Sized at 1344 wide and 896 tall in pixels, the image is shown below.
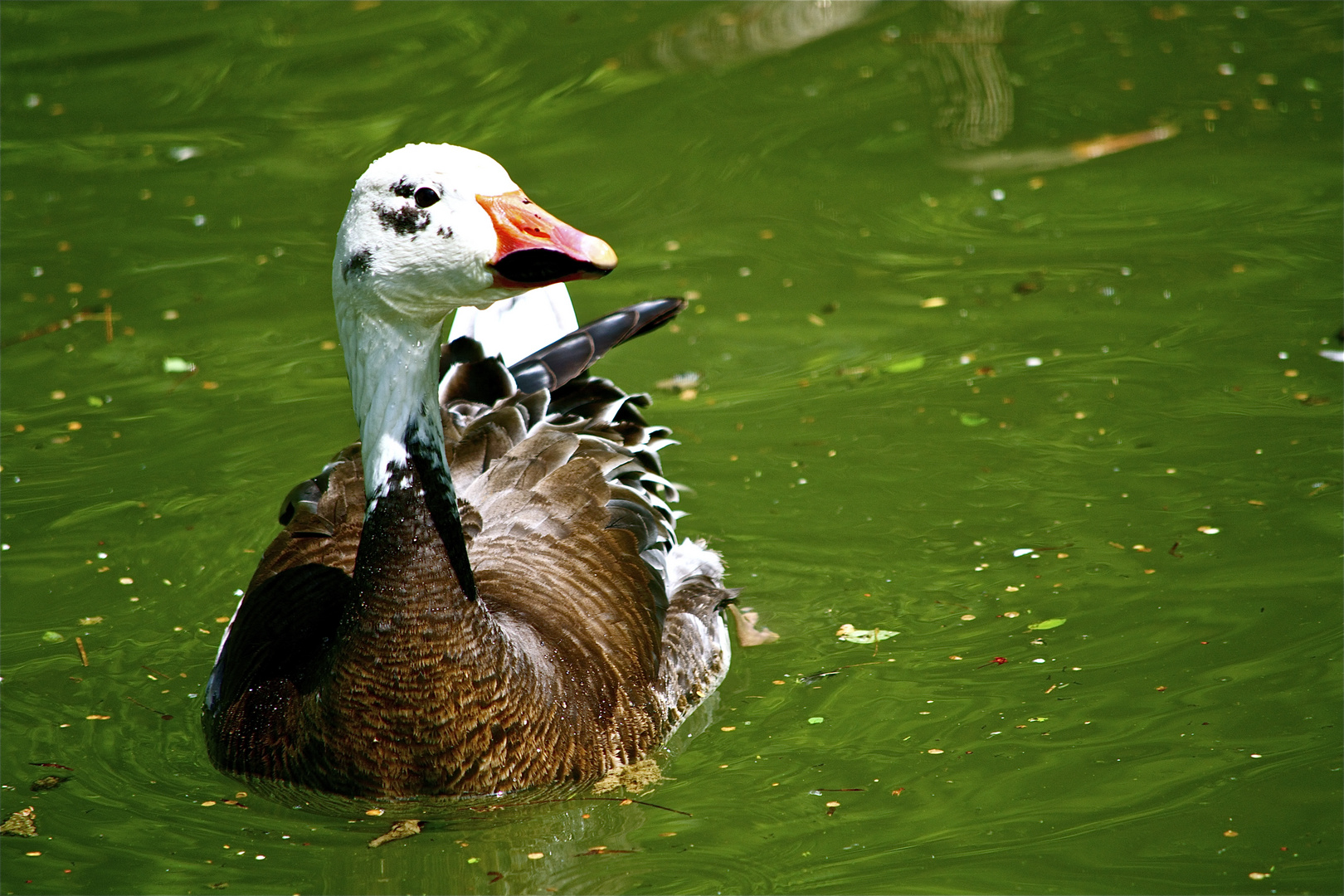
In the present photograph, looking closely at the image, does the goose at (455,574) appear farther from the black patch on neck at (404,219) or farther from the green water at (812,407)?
the green water at (812,407)

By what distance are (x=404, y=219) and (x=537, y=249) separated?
44 centimetres

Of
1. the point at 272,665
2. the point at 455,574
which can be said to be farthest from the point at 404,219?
the point at 272,665

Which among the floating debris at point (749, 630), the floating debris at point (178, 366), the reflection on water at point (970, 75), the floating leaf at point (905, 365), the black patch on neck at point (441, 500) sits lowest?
the floating debris at point (749, 630)

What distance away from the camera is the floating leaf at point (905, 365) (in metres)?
8.05

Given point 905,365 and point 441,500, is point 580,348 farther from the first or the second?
point 905,365

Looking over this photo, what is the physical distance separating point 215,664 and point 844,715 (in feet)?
7.89

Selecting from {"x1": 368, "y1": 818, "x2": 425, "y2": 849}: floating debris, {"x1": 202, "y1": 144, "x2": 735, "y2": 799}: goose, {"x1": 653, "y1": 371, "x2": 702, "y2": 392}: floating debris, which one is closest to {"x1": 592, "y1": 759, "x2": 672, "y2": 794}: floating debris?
{"x1": 202, "y1": 144, "x2": 735, "y2": 799}: goose

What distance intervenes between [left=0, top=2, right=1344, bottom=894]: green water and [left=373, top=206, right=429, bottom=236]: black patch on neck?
1.97m

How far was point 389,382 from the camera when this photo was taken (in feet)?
15.3

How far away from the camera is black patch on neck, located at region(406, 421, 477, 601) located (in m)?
4.73

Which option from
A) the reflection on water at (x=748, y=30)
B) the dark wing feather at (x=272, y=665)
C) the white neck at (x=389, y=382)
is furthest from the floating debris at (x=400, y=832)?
the reflection on water at (x=748, y=30)

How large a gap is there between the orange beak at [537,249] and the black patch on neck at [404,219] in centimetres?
18

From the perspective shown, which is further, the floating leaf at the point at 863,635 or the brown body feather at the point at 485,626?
the floating leaf at the point at 863,635

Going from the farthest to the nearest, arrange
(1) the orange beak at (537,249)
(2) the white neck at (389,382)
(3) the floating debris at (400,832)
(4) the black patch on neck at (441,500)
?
(3) the floating debris at (400,832) → (4) the black patch on neck at (441,500) → (2) the white neck at (389,382) → (1) the orange beak at (537,249)
